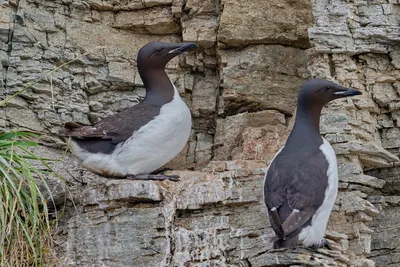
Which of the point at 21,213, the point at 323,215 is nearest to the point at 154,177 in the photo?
the point at 21,213

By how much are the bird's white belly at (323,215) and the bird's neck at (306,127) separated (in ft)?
0.96

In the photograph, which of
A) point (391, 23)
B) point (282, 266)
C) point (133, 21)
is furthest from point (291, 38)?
point (282, 266)

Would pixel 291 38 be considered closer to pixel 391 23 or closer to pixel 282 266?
pixel 391 23

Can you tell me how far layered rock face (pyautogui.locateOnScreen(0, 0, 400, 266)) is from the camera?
7.13m

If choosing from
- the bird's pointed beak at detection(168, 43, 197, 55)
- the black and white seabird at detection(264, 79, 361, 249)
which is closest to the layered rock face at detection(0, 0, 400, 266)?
the black and white seabird at detection(264, 79, 361, 249)

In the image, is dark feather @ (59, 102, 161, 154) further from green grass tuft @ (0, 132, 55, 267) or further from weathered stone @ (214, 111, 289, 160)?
weathered stone @ (214, 111, 289, 160)

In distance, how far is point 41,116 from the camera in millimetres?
8297

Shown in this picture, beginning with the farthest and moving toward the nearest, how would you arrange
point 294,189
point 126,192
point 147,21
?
point 147,21 → point 126,192 → point 294,189

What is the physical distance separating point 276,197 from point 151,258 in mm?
1036

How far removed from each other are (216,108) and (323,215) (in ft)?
7.25

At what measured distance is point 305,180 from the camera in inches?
269

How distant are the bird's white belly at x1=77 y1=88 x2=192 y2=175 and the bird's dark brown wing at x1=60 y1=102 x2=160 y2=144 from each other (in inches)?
2.0

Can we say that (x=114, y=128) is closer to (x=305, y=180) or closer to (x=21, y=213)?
(x=21, y=213)

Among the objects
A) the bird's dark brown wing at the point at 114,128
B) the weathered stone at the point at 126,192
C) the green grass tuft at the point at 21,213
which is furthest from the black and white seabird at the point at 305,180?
the green grass tuft at the point at 21,213
